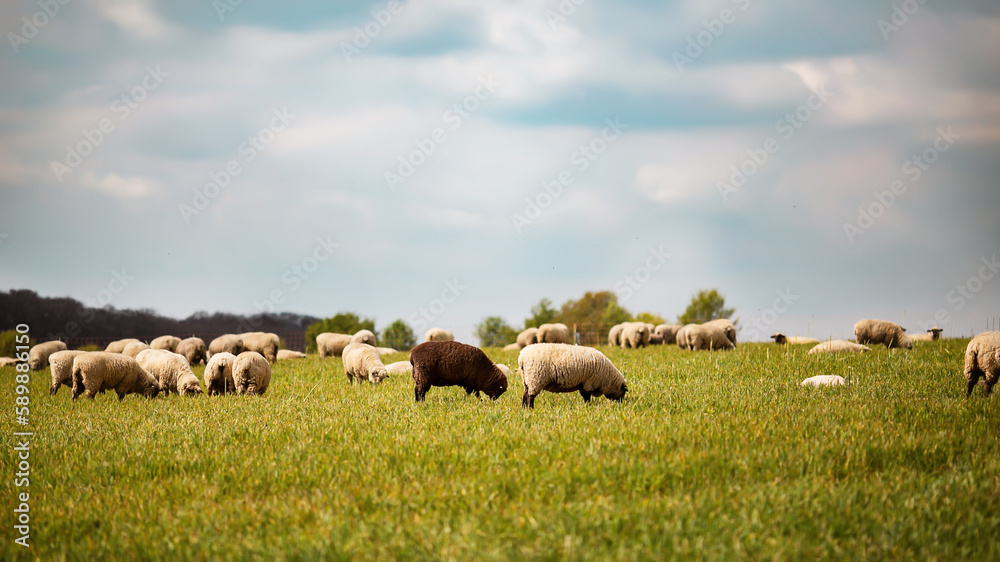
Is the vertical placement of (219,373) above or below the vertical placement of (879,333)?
below

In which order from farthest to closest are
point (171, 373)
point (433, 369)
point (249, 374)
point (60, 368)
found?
1. point (60, 368)
2. point (171, 373)
3. point (249, 374)
4. point (433, 369)

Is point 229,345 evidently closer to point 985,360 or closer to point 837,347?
point 837,347

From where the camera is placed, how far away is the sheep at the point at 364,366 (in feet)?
62.0

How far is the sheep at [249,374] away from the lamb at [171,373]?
5.37ft

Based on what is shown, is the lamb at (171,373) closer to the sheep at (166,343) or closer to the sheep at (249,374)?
the sheep at (249,374)

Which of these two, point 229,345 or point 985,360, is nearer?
point 985,360

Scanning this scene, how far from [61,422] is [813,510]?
13.8m

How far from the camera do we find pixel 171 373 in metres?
18.6

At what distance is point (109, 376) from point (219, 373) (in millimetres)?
2714

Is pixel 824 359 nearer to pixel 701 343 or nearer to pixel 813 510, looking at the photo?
pixel 701 343

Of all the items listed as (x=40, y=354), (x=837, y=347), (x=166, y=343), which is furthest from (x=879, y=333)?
(x=40, y=354)

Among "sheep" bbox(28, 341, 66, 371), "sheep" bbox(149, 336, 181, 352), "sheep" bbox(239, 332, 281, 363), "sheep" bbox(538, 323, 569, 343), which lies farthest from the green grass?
"sheep" bbox(538, 323, 569, 343)

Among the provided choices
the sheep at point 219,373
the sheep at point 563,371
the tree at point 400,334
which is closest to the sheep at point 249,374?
the sheep at point 219,373

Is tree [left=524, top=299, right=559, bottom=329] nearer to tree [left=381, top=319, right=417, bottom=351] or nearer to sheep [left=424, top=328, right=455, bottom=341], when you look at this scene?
tree [left=381, top=319, right=417, bottom=351]
